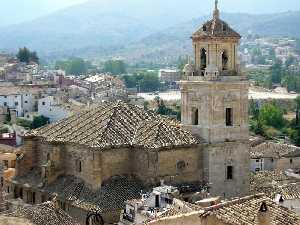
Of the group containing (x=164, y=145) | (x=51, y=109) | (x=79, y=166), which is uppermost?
(x=164, y=145)

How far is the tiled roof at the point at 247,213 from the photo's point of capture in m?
18.2

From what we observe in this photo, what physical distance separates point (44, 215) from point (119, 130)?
926 cm

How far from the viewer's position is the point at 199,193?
3083 cm

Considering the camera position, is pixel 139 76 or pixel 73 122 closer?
pixel 73 122

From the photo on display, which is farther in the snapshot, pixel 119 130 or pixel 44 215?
pixel 119 130

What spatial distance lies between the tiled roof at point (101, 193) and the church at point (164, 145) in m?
0.04

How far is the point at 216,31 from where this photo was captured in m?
34.1

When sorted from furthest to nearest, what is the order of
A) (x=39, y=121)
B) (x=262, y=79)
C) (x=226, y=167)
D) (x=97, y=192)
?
(x=262, y=79) → (x=39, y=121) → (x=226, y=167) → (x=97, y=192)

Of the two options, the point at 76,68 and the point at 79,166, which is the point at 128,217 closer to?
the point at 79,166

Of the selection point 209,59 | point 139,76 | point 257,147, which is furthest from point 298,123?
point 139,76

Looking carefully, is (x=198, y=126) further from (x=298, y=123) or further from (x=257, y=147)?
(x=298, y=123)

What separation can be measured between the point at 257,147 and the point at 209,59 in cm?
2151

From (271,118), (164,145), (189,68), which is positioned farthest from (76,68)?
(164,145)

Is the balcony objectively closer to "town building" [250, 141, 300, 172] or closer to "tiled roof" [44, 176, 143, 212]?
"tiled roof" [44, 176, 143, 212]
